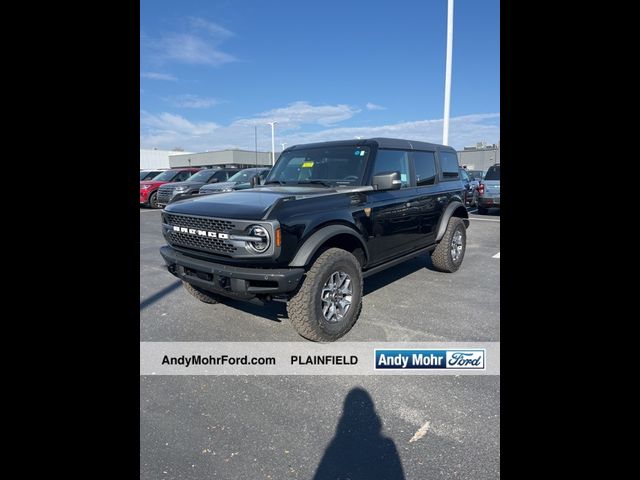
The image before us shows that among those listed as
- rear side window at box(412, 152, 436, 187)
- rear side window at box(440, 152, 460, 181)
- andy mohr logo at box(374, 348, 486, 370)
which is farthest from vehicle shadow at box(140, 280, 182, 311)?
rear side window at box(440, 152, 460, 181)

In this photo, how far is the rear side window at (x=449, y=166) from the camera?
5576 millimetres

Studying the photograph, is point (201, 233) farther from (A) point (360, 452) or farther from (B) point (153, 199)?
(B) point (153, 199)

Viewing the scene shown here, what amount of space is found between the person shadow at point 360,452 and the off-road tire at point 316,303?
2.91 feet

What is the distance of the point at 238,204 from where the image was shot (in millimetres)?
3285

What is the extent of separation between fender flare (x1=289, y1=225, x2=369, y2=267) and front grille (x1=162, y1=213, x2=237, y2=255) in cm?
55

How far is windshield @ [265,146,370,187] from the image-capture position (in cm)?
412

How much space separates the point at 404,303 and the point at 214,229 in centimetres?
246

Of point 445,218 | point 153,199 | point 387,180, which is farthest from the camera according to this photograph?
point 153,199

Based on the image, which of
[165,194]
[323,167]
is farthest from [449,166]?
[165,194]

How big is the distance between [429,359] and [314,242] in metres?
1.41

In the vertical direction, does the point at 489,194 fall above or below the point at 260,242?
above

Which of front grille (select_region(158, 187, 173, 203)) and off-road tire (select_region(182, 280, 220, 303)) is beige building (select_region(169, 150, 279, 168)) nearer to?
front grille (select_region(158, 187, 173, 203))

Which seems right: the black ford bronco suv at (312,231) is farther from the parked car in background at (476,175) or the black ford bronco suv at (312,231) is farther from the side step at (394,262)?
the parked car in background at (476,175)

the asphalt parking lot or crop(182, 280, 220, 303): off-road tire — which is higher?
crop(182, 280, 220, 303): off-road tire
